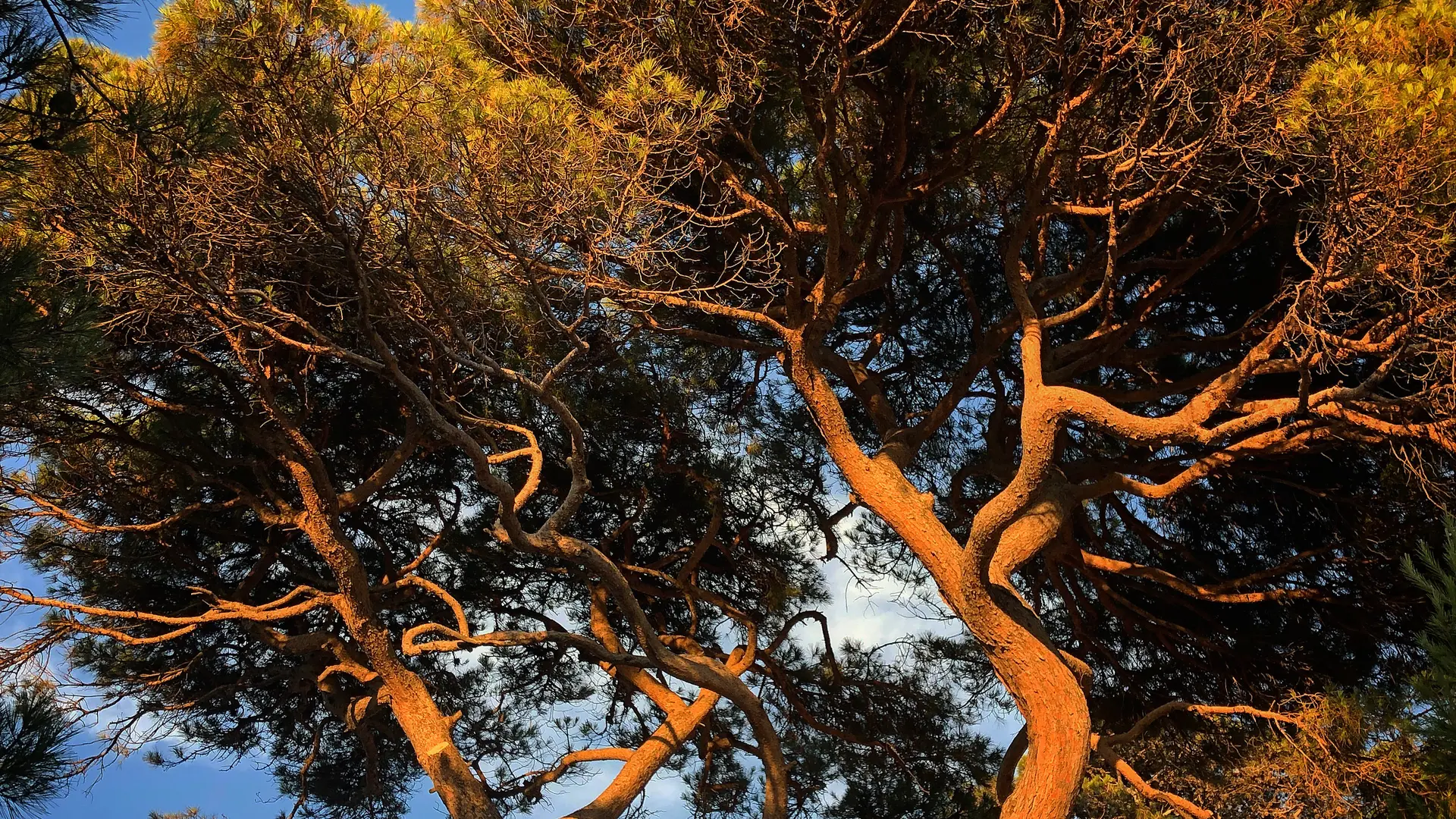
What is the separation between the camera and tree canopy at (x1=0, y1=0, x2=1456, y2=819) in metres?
4.62

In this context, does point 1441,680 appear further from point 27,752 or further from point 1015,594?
point 27,752

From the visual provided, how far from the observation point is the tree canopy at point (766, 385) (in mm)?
4617

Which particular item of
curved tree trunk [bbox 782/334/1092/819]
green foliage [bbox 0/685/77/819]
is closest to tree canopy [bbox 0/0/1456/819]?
curved tree trunk [bbox 782/334/1092/819]

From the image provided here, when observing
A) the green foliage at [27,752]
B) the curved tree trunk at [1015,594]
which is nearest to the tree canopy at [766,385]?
the curved tree trunk at [1015,594]

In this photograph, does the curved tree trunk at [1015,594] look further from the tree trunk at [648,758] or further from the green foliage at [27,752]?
the green foliage at [27,752]

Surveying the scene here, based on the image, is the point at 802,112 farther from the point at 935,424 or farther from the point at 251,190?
the point at 251,190

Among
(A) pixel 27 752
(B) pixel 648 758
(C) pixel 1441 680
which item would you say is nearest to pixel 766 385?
(B) pixel 648 758

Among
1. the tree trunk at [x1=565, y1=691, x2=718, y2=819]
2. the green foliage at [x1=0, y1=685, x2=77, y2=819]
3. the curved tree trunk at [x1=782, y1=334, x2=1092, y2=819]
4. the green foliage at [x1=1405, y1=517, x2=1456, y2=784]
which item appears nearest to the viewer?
the green foliage at [x1=0, y1=685, x2=77, y2=819]

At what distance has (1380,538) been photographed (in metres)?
5.55

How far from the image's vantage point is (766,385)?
7.23m

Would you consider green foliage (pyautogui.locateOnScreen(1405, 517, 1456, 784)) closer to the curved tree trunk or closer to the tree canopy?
the tree canopy

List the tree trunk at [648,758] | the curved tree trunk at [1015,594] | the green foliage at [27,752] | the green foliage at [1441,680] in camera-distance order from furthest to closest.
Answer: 1. the tree trunk at [648,758]
2. the curved tree trunk at [1015,594]
3. the green foliage at [1441,680]
4. the green foliage at [27,752]

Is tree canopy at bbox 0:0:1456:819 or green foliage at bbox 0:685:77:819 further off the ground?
tree canopy at bbox 0:0:1456:819

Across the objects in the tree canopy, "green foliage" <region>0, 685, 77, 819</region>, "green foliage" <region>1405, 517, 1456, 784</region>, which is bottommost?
"green foliage" <region>0, 685, 77, 819</region>
